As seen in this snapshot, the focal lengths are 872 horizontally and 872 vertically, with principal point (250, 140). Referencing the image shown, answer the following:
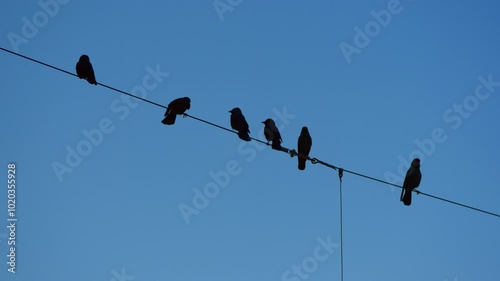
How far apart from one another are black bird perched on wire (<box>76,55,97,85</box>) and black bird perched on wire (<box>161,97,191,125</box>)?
1285 mm

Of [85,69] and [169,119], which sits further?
[85,69]

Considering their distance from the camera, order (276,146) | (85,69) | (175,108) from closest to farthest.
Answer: (276,146)
(175,108)
(85,69)

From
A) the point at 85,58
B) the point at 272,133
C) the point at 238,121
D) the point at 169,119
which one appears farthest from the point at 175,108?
the point at 85,58

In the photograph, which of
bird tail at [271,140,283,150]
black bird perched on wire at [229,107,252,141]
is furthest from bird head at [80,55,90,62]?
bird tail at [271,140,283,150]

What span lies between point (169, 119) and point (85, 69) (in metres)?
1.76

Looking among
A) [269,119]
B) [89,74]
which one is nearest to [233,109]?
[269,119]

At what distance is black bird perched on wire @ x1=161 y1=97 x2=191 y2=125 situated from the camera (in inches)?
538

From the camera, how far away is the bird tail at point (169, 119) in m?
13.6

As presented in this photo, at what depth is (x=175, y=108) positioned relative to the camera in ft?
45.6

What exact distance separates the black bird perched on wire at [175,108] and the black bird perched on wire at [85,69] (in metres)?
1.28

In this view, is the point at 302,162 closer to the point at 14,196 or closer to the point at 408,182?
the point at 408,182

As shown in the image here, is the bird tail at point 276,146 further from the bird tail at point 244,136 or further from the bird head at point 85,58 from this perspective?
the bird head at point 85,58

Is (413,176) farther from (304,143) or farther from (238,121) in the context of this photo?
(238,121)

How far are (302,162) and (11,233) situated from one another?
4673 millimetres
